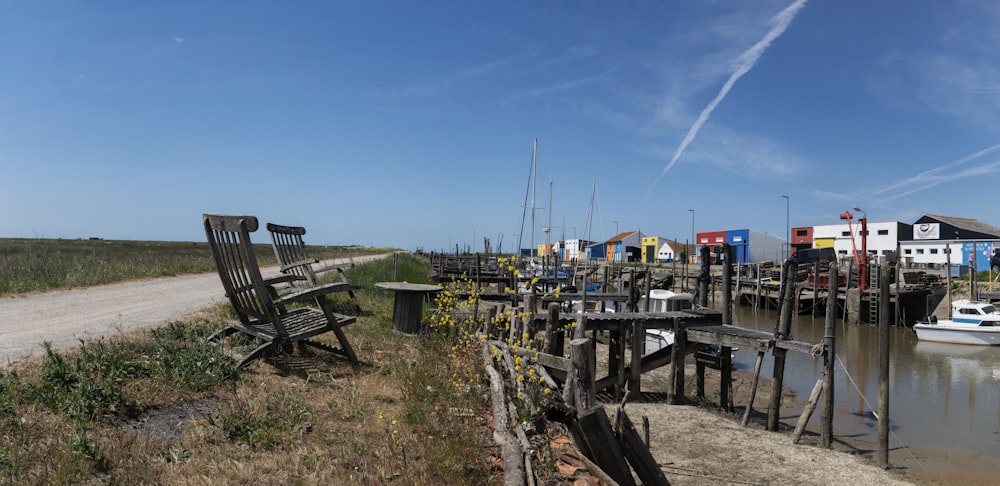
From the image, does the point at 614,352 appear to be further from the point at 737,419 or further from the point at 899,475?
the point at 899,475

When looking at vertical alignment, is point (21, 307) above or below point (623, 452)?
above

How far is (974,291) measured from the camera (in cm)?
3019

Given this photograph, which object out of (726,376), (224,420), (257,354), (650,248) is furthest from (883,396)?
(650,248)

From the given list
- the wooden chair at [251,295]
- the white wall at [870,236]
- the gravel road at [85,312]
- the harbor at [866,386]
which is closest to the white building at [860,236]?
the white wall at [870,236]

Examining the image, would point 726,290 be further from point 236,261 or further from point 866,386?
point 236,261

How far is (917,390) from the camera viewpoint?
16422 millimetres

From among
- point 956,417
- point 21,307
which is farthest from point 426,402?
point 956,417

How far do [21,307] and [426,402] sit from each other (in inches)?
296

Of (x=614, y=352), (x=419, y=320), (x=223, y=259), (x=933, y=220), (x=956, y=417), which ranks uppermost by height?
(x=933, y=220)

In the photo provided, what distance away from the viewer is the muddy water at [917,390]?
11972 millimetres

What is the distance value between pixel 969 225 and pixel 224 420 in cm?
7093

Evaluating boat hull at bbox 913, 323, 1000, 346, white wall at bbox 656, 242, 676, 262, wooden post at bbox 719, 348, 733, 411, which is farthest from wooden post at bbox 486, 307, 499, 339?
white wall at bbox 656, 242, 676, 262

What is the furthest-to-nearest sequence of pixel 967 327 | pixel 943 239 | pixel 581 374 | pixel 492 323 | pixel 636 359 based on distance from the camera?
pixel 943 239 < pixel 967 327 < pixel 636 359 < pixel 492 323 < pixel 581 374

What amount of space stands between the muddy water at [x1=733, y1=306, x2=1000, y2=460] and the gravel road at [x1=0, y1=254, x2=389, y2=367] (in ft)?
38.8
